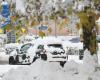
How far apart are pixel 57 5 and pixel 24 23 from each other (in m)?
1.20

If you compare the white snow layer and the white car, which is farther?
the white car

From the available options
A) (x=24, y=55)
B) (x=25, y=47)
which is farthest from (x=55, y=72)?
(x=25, y=47)

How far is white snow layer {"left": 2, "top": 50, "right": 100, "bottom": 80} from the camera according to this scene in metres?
5.76

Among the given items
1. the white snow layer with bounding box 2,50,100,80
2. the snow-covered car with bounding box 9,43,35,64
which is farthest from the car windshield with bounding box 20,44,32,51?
the white snow layer with bounding box 2,50,100,80

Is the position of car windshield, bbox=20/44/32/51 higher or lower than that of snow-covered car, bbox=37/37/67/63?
higher

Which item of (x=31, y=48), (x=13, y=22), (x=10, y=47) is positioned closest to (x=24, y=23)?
(x=13, y=22)

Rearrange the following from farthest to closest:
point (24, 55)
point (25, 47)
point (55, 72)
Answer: point (25, 47)
point (24, 55)
point (55, 72)

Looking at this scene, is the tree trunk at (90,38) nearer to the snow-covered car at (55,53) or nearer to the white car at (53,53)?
the white car at (53,53)

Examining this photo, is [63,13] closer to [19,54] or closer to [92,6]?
[92,6]

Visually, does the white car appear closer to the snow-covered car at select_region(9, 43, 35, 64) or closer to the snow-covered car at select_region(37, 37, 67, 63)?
the snow-covered car at select_region(37, 37, 67, 63)

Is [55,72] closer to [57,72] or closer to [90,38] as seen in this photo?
[57,72]

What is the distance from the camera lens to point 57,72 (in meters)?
5.97

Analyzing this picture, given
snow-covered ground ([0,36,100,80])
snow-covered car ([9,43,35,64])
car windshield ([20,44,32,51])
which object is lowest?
snow-covered car ([9,43,35,64])

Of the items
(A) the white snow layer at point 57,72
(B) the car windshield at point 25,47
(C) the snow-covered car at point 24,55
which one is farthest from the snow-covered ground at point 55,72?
(B) the car windshield at point 25,47
